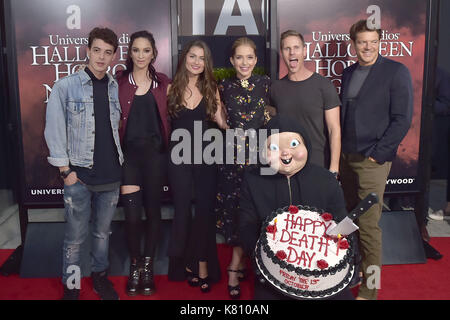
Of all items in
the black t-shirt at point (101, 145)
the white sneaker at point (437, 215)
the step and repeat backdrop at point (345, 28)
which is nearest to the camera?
the black t-shirt at point (101, 145)

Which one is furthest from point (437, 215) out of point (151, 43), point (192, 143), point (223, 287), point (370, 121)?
point (151, 43)

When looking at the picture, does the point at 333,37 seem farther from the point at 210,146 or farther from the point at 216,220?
the point at 216,220

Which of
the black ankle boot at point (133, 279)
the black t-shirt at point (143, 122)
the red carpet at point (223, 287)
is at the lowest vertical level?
the red carpet at point (223, 287)

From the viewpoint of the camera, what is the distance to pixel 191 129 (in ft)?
9.49

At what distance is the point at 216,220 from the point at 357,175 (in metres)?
0.99

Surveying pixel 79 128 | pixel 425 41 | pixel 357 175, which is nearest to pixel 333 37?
pixel 425 41

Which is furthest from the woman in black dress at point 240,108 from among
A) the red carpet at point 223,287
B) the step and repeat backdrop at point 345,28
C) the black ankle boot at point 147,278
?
the step and repeat backdrop at point 345,28

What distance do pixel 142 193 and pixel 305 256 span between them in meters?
1.42

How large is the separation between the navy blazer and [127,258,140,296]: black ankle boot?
5.46 ft

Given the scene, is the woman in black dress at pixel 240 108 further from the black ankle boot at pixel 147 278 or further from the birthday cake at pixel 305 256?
the birthday cake at pixel 305 256

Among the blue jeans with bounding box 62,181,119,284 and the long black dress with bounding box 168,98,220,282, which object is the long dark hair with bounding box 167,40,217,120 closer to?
the long black dress with bounding box 168,98,220,282

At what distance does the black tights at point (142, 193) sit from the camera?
2.90m

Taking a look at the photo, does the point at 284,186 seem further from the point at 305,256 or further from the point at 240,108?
the point at 240,108

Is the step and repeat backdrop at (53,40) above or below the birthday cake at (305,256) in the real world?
above
